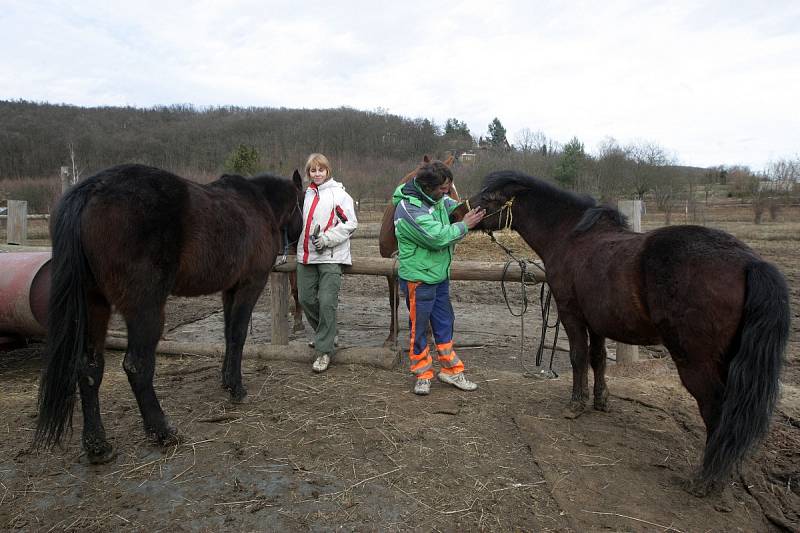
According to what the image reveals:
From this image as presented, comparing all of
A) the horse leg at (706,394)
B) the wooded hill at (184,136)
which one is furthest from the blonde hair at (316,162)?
the wooded hill at (184,136)

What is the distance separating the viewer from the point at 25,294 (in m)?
4.62

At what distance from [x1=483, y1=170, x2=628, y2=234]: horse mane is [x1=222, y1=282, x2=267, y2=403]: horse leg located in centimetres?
222

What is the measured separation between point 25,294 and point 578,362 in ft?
16.5

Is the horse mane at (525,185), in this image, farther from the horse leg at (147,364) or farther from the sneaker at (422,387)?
the horse leg at (147,364)

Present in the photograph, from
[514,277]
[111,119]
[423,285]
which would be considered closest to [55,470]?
[423,285]

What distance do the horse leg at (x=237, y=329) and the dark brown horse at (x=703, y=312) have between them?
258cm

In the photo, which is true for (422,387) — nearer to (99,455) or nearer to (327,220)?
(327,220)

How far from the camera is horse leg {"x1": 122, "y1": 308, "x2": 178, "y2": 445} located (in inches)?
118

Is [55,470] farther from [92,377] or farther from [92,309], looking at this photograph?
[92,309]

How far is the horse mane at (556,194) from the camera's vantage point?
3.83 m

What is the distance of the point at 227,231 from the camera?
363 centimetres

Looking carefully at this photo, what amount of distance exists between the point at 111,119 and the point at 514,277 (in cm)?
12723

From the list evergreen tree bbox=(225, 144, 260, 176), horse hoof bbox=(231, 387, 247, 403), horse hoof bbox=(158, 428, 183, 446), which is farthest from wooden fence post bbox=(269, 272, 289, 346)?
evergreen tree bbox=(225, 144, 260, 176)

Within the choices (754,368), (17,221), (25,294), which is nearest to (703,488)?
(754,368)
